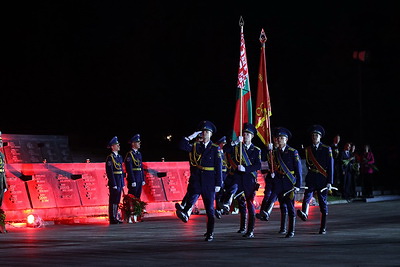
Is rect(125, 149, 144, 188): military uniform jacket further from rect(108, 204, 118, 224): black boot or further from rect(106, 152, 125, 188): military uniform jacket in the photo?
rect(108, 204, 118, 224): black boot

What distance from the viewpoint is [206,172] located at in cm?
1517

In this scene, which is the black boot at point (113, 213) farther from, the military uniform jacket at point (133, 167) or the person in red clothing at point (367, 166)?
the person in red clothing at point (367, 166)

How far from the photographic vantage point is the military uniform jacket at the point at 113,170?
2167cm

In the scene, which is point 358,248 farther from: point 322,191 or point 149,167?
point 149,167

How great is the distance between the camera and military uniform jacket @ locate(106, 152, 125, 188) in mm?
21672

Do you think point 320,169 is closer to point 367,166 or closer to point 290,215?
point 290,215

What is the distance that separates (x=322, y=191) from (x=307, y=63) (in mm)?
32503

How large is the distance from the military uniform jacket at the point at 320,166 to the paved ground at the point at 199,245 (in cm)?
103

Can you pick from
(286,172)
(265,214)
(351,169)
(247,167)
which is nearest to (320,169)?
(286,172)

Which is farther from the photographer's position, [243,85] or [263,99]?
[243,85]

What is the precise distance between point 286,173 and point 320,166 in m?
1.02

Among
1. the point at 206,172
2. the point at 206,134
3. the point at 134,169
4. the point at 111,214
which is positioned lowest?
the point at 111,214

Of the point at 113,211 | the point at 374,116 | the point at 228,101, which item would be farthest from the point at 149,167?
the point at 374,116

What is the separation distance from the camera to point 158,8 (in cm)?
4169
